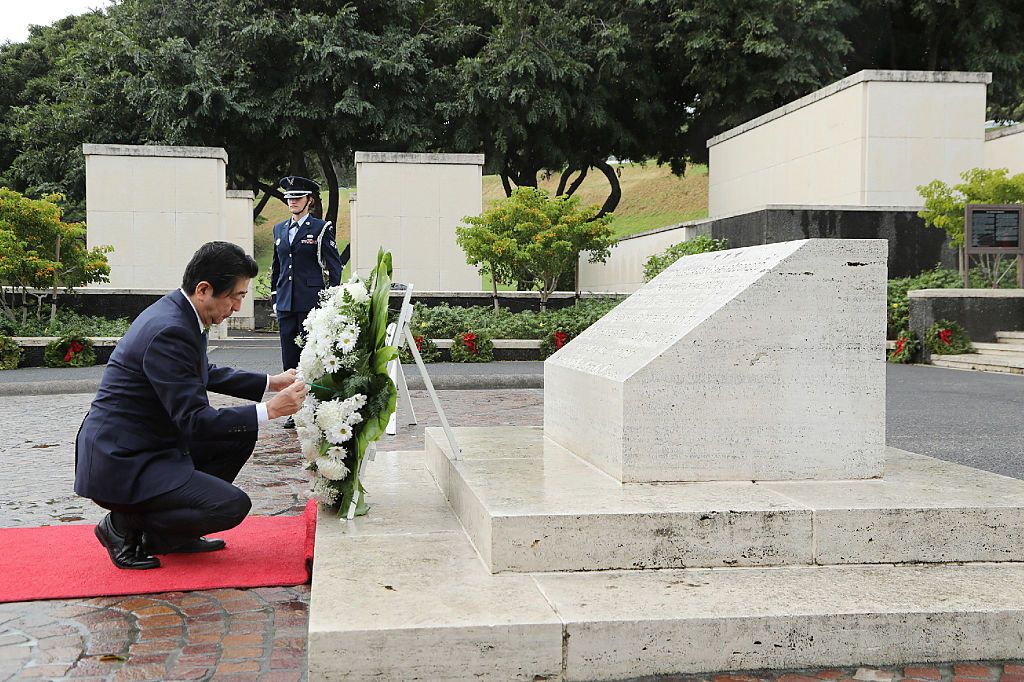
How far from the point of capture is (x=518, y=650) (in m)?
3.16

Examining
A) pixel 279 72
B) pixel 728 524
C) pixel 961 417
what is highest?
pixel 279 72

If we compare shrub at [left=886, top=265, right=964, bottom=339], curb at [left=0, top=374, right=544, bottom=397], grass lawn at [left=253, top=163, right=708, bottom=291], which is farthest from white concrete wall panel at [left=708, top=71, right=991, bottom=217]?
grass lawn at [left=253, top=163, right=708, bottom=291]

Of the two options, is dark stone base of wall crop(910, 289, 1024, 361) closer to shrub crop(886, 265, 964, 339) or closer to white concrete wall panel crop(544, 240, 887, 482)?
shrub crop(886, 265, 964, 339)

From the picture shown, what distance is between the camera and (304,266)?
8.35 metres

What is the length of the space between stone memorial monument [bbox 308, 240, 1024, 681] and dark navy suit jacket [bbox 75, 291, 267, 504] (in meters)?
0.72

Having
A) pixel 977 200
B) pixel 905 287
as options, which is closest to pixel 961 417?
pixel 905 287

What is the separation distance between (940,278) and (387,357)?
54.0 feet

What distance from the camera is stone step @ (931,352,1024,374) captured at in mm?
14133

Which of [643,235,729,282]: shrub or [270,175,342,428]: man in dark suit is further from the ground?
[643,235,729,282]: shrub

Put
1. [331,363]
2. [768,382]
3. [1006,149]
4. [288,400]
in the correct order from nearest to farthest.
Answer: [288,400] → [331,363] → [768,382] → [1006,149]

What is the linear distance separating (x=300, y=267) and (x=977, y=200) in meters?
14.2

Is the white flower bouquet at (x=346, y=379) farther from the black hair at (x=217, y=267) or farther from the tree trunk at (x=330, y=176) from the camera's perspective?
the tree trunk at (x=330, y=176)

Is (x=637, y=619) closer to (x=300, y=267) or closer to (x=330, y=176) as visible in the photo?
(x=300, y=267)

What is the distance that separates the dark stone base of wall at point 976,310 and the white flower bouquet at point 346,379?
13.7 m
